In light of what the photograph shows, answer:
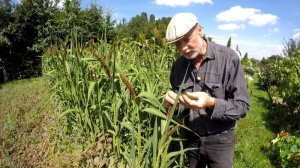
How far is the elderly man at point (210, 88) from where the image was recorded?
1.65 metres

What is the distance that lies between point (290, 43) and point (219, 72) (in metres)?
18.2

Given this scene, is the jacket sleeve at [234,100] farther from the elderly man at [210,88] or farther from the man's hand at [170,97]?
the man's hand at [170,97]

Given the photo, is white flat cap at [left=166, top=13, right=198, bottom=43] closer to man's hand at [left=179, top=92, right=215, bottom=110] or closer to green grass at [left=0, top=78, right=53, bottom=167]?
man's hand at [left=179, top=92, right=215, bottom=110]

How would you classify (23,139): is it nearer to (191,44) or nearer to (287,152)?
(191,44)

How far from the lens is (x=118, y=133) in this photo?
2.10m

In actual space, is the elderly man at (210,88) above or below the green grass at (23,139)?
above

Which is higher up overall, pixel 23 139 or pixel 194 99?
pixel 194 99

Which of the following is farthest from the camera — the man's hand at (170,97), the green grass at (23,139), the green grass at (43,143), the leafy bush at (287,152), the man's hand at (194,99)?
the leafy bush at (287,152)

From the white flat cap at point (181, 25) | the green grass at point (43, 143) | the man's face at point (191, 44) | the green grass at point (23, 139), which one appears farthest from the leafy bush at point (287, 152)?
the green grass at point (23, 139)

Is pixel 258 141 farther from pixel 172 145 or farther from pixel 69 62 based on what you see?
pixel 69 62

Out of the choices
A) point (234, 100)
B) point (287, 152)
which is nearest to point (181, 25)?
point (234, 100)

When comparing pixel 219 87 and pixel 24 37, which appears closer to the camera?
pixel 219 87

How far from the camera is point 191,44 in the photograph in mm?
1710

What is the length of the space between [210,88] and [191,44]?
0.35 metres
